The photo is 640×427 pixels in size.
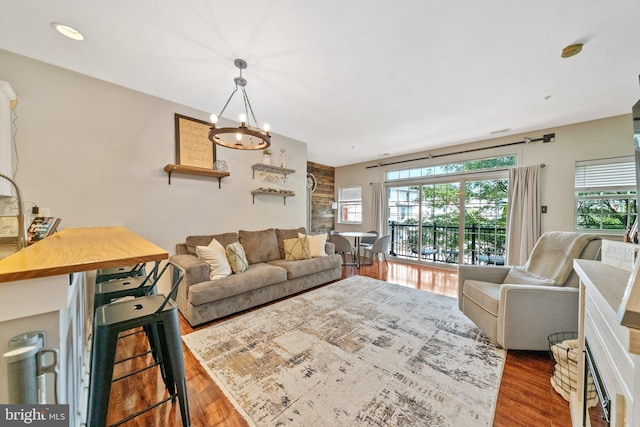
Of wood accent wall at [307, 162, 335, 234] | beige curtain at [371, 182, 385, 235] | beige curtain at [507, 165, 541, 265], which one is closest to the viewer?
beige curtain at [507, 165, 541, 265]

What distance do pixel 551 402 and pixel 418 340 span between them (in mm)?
872

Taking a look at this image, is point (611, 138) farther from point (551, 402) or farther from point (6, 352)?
point (6, 352)

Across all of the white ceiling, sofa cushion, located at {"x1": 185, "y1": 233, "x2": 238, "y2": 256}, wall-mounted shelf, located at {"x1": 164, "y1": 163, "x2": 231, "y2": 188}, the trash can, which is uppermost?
the white ceiling

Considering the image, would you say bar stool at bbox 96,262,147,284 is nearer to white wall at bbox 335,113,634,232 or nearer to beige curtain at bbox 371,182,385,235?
beige curtain at bbox 371,182,385,235

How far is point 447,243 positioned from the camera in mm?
4969

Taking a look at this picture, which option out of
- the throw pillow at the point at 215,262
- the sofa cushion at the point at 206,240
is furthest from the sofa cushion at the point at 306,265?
the throw pillow at the point at 215,262

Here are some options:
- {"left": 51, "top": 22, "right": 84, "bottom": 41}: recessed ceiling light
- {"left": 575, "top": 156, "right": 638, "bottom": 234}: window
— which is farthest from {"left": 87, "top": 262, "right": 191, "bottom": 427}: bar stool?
{"left": 575, "top": 156, "right": 638, "bottom": 234}: window

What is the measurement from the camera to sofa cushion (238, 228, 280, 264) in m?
3.39

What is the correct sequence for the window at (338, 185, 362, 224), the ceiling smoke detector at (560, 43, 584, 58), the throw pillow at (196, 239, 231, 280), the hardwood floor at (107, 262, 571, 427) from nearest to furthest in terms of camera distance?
1. the hardwood floor at (107, 262, 571, 427)
2. the ceiling smoke detector at (560, 43, 584, 58)
3. the throw pillow at (196, 239, 231, 280)
4. the window at (338, 185, 362, 224)

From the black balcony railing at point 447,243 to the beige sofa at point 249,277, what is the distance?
245 cm

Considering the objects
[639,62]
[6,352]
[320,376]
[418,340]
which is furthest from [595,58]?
[6,352]

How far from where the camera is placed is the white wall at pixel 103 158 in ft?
7.13

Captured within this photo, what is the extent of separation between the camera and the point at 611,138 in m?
3.23

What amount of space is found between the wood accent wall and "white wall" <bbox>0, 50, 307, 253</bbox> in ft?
10.0
